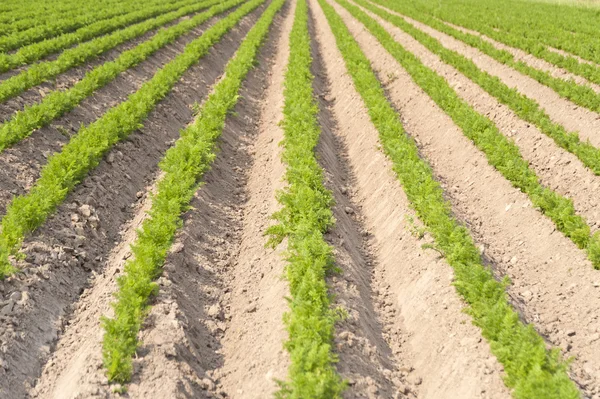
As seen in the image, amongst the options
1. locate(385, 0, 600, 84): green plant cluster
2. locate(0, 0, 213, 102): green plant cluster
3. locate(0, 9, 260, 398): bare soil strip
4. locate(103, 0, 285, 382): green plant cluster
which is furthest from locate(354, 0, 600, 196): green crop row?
locate(0, 0, 213, 102): green plant cluster

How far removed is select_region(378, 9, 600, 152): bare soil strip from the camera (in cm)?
1341

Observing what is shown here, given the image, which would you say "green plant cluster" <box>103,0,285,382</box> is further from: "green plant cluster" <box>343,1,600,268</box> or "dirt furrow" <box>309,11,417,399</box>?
"green plant cluster" <box>343,1,600,268</box>

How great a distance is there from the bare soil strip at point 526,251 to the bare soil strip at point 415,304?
1115mm

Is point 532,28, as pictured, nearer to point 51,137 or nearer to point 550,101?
point 550,101

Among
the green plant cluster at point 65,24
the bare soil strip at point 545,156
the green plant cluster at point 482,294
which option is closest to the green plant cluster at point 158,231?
the green plant cluster at point 482,294

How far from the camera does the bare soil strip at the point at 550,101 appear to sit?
1341cm

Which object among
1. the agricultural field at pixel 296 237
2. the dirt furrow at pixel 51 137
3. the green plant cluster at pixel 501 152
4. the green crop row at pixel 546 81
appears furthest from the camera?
the green crop row at pixel 546 81

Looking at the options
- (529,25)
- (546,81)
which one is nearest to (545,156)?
(546,81)

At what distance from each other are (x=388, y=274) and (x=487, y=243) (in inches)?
83.8

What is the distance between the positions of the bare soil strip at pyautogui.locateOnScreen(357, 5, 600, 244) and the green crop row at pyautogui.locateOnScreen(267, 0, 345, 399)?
193 inches

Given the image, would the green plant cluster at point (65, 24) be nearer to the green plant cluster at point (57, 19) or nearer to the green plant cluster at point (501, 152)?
the green plant cluster at point (57, 19)

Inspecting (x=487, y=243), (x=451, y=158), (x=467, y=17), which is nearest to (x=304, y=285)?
(x=487, y=243)

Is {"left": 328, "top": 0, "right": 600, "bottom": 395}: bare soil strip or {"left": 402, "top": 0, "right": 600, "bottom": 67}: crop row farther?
{"left": 402, "top": 0, "right": 600, "bottom": 67}: crop row

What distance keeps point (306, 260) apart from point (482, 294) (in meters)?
2.46
